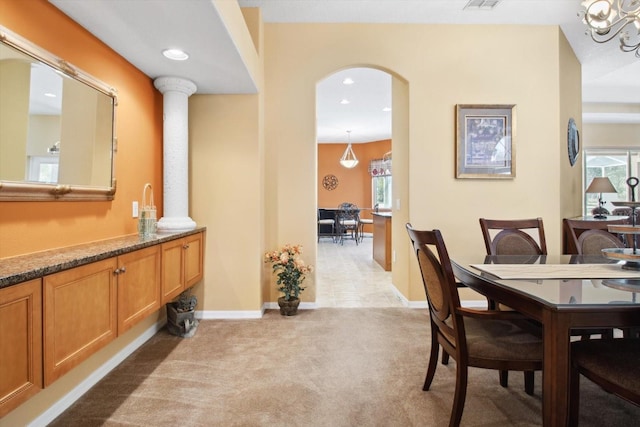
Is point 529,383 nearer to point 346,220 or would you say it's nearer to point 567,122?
point 567,122

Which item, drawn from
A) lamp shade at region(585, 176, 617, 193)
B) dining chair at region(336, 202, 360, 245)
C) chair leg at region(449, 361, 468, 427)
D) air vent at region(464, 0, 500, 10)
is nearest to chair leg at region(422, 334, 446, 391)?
chair leg at region(449, 361, 468, 427)

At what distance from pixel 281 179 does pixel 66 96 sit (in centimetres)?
193

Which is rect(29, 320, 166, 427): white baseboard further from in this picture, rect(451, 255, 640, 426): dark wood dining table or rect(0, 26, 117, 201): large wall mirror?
rect(451, 255, 640, 426): dark wood dining table

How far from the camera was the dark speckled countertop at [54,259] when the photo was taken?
46.4 inches

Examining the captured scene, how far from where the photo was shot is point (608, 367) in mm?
1274

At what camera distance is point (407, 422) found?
1.68m

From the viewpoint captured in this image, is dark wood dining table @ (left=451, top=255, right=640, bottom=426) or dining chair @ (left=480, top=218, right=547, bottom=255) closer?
dark wood dining table @ (left=451, top=255, right=640, bottom=426)

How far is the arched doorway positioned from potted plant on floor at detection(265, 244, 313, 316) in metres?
0.39

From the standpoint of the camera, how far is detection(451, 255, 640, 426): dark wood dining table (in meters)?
1.22

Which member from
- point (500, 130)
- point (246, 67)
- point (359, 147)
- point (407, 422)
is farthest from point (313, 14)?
point (359, 147)

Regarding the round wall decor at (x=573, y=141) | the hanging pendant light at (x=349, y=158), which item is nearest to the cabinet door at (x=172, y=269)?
the round wall decor at (x=573, y=141)

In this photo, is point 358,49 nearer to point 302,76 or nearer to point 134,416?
point 302,76

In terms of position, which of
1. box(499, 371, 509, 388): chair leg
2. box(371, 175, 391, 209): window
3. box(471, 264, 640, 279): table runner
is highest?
box(371, 175, 391, 209): window

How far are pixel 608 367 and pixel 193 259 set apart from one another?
2715mm
